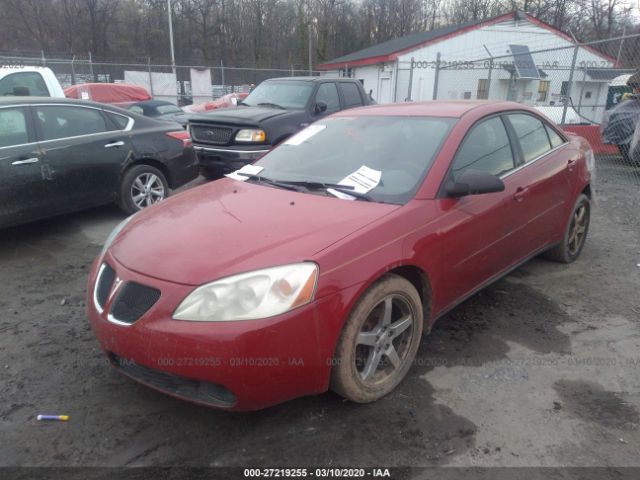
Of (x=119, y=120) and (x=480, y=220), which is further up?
(x=119, y=120)

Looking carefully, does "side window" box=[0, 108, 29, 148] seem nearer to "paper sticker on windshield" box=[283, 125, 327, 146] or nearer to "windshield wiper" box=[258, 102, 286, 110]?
"paper sticker on windshield" box=[283, 125, 327, 146]

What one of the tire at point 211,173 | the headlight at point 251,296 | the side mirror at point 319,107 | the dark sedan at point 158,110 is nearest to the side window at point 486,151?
the headlight at point 251,296

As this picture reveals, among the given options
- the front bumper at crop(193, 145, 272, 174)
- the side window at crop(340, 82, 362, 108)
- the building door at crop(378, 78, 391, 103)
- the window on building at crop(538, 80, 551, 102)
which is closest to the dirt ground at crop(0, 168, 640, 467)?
the front bumper at crop(193, 145, 272, 174)

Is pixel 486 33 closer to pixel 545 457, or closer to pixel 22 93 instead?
pixel 22 93

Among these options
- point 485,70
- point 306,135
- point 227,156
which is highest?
point 485,70

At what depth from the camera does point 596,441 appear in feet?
7.84

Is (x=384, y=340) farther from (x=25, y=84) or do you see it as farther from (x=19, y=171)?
(x=25, y=84)

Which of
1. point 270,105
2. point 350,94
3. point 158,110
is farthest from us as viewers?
point 158,110

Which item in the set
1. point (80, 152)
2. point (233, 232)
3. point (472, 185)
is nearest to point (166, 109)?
point (80, 152)

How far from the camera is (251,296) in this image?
7.14 feet

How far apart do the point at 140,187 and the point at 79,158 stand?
2.99ft

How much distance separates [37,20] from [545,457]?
41.9 meters

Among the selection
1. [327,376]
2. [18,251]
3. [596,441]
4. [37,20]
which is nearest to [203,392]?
[327,376]

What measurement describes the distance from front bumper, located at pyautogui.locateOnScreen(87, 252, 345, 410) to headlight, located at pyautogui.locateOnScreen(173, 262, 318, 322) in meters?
0.03
